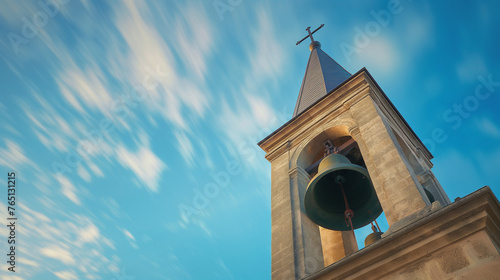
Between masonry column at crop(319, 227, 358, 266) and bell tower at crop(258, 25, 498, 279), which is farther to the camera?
masonry column at crop(319, 227, 358, 266)

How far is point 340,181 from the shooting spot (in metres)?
8.51

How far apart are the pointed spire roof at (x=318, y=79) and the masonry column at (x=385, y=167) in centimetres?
363

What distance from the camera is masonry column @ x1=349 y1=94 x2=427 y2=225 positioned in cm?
645

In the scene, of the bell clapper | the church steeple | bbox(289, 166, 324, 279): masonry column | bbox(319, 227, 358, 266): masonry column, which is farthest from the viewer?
the church steeple

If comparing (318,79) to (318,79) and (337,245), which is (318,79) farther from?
(337,245)

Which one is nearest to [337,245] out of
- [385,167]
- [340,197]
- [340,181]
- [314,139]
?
[340,197]

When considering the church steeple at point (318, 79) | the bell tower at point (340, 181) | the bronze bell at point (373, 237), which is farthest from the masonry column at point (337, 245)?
the church steeple at point (318, 79)

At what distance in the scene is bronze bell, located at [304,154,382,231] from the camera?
8.09 meters

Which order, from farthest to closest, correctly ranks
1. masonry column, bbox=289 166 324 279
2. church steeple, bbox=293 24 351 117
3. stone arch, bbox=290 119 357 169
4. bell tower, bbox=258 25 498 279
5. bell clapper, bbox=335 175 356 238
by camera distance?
1. church steeple, bbox=293 24 351 117
2. stone arch, bbox=290 119 357 169
3. bell clapper, bbox=335 175 356 238
4. masonry column, bbox=289 166 324 279
5. bell tower, bbox=258 25 498 279

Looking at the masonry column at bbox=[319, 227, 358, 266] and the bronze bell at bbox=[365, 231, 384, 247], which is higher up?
the masonry column at bbox=[319, 227, 358, 266]

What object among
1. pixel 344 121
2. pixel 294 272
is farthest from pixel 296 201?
pixel 344 121

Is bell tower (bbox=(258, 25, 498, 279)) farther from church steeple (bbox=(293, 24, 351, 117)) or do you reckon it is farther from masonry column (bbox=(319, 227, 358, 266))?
church steeple (bbox=(293, 24, 351, 117))

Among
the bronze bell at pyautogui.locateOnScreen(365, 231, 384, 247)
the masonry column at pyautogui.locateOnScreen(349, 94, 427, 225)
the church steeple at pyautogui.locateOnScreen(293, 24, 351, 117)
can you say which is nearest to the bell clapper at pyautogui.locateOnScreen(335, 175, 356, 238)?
the bronze bell at pyautogui.locateOnScreen(365, 231, 384, 247)

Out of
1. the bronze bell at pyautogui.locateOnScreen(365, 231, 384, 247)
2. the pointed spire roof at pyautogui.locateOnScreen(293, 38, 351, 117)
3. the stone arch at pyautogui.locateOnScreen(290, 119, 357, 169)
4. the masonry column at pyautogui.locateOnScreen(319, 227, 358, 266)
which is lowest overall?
the bronze bell at pyautogui.locateOnScreen(365, 231, 384, 247)
